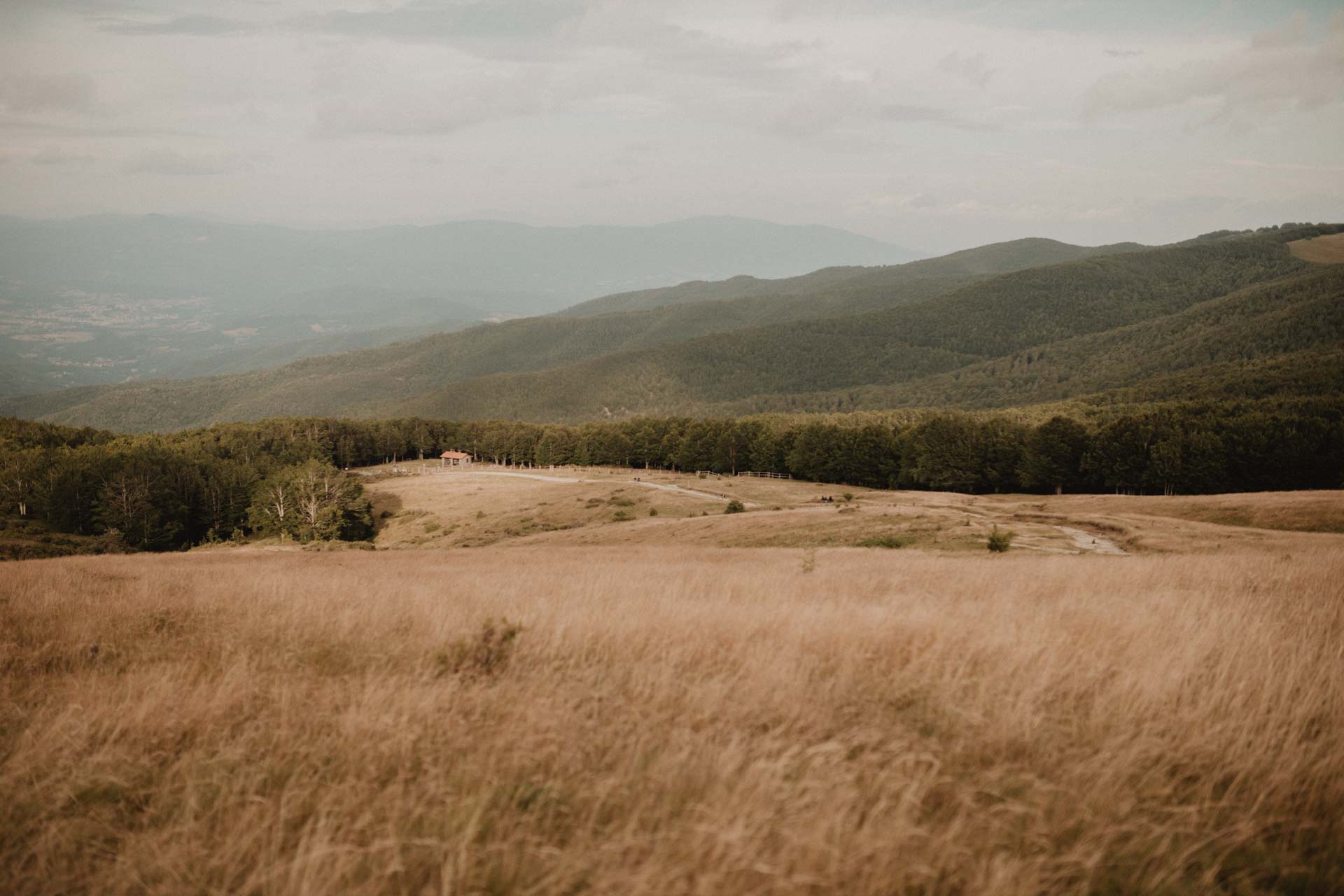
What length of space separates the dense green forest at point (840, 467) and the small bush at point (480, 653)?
72.4 meters

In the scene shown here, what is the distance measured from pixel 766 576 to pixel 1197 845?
11.1 meters

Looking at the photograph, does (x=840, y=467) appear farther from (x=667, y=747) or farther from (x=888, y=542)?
(x=667, y=747)

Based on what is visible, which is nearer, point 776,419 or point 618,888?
point 618,888

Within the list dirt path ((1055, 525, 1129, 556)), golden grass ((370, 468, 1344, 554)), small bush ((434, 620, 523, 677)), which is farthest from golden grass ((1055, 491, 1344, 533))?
small bush ((434, 620, 523, 677))

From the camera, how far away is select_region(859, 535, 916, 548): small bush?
31278 millimetres

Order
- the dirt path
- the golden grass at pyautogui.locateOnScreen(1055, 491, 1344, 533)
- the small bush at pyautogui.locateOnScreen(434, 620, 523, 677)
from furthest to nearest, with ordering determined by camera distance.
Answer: the golden grass at pyautogui.locateOnScreen(1055, 491, 1344, 533) < the dirt path < the small bush at pyautogui.locateOnScreen(434, 620, 523, 677)

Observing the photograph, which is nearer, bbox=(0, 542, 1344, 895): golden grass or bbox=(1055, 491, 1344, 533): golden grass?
bbox=(0, 542, 1344, 895): golden grass

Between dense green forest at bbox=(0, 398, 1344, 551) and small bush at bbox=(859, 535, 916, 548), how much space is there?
59.6 m

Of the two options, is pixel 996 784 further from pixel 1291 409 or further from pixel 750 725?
pixel 1291 409

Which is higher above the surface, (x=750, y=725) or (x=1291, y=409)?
(x=1291, y=409)

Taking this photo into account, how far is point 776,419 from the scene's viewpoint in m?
150

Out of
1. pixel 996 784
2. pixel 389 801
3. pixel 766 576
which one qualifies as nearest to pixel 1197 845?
pixel 996 784

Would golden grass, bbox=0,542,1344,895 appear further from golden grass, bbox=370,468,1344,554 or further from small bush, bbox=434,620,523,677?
golden grass, bbox=370,468,1344,554

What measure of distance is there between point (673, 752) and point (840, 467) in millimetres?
99907
